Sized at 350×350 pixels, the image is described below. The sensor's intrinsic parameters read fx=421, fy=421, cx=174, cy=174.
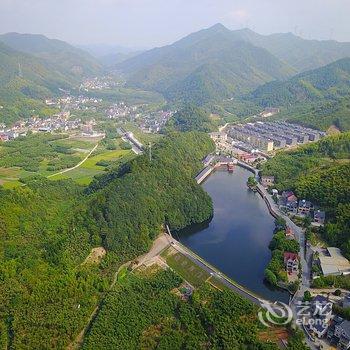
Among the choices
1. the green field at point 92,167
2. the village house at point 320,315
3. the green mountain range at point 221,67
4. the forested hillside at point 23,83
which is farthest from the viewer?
the green mountain range at point 221,67

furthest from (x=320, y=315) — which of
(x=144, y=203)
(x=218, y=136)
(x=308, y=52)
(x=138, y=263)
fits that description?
(x=308, y=52)

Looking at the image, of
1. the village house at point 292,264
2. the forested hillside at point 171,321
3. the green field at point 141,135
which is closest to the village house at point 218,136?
the green field at point 141,135

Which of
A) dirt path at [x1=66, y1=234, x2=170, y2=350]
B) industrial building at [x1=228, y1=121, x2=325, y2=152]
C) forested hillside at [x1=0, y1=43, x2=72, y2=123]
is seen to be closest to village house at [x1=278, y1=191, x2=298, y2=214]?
dirt path at [x1=66, y1=234, x2=170, y2=350]

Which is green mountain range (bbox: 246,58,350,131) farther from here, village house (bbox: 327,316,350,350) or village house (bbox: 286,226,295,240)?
village house (bbox: 327,316,350,350)

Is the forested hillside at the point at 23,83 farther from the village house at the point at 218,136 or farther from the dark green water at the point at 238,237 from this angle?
the dark green water at the point at 238,237

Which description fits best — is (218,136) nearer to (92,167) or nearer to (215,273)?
(92,167)

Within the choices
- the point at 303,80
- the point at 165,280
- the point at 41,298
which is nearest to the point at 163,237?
the point at 165,280

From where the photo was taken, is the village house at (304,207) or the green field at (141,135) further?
the green field at (141,135)

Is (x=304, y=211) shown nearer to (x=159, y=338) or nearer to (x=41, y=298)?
(x=159, y=338)
